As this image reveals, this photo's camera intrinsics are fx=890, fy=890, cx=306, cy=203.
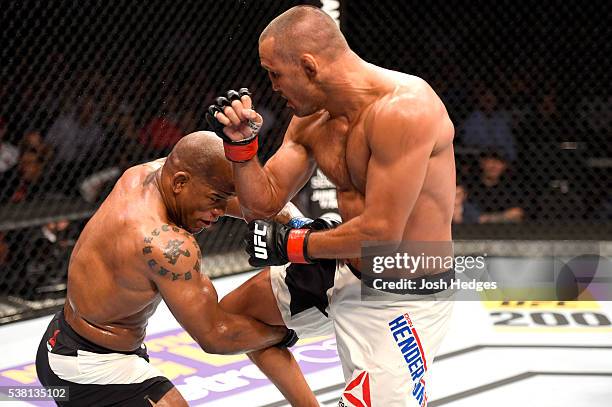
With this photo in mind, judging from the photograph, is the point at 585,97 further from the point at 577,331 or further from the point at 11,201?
the point at 11,201

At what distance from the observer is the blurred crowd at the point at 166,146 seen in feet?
15.2

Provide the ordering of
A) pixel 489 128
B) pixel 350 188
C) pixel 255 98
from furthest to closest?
pixel 489 128 → pixel 255 98 → pixel 350 188

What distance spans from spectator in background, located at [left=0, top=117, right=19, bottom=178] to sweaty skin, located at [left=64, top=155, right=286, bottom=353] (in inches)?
95.9

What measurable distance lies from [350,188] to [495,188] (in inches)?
147

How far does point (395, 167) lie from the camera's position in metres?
2.13

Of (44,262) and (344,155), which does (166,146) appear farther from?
(344,155)

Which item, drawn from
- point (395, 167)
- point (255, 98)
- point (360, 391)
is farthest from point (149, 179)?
point (255, 98)

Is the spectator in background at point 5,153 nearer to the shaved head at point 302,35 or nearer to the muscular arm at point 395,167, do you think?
the shaved head at point 302,35

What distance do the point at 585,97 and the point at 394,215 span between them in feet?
13.7

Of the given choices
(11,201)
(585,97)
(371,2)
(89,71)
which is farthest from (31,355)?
(585,97)

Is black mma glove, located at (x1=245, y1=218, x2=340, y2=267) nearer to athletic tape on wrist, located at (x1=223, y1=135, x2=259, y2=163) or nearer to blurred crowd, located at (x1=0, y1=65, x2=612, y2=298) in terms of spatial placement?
athletic tape on wrist, located at (x1=223, y1=135, x2=259, y2=163)

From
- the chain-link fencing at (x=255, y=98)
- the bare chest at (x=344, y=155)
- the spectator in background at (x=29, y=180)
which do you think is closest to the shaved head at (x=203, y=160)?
the bare chest at (x=344, y=155)

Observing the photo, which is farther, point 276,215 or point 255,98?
point 255,98

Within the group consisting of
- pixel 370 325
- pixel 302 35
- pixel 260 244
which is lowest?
pixel 370 325
